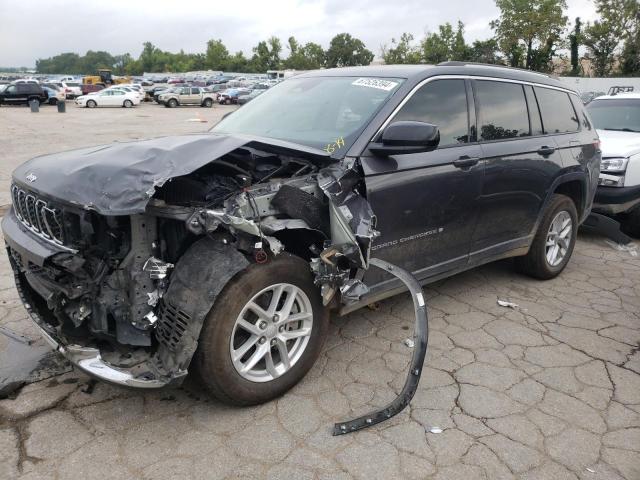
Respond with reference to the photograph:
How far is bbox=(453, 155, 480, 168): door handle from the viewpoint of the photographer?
373 cm

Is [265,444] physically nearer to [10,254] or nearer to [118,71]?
[10,254]

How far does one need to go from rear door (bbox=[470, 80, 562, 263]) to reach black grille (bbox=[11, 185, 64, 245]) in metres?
2.88

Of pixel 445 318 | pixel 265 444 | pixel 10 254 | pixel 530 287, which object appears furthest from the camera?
pixel 530 287

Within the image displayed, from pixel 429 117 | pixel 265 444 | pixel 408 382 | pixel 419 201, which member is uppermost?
pixel 429 117

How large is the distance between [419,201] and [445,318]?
1168 mm

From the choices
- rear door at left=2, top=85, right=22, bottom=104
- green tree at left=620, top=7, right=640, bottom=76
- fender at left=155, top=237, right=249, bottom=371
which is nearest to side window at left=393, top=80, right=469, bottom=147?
fender at left=155, top=237, right=249, bottom=371

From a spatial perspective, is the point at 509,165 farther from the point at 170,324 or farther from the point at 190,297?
the point at 170,324

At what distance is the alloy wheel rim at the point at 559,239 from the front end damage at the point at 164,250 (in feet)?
8.98

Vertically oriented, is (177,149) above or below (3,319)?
above

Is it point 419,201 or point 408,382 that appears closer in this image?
point 408,382

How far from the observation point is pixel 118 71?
141000 mm

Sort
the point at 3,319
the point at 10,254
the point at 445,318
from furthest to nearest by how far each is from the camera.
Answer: the point at 445,318 < the point at 3,319 < the point at 10,254

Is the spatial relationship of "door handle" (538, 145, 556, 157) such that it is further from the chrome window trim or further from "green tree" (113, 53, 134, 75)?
"green tree" (113, 53, 134, 75)

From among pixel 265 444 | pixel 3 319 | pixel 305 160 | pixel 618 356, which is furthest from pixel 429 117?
pixel 3 319
